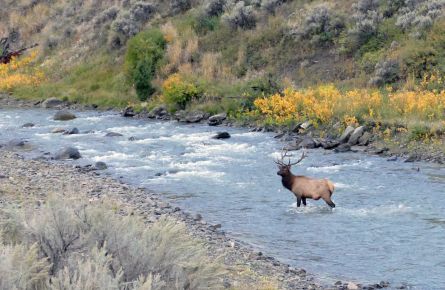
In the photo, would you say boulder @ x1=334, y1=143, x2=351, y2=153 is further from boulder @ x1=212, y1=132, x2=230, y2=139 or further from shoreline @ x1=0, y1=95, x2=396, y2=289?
shoreline @ x1=0, y1=95, x2=396, y2=289

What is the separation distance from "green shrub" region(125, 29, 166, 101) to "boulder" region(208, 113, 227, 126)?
24.1ft

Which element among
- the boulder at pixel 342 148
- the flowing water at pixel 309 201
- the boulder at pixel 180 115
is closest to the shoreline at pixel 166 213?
the flowing water at pixel 309 201

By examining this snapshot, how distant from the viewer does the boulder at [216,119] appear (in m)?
28.5

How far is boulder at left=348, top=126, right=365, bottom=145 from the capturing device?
869 inches

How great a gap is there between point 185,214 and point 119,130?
13884 millimetres

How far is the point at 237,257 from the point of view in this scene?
1112 cm

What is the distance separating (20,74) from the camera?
152 ft

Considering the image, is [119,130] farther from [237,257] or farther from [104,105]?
[237,257]

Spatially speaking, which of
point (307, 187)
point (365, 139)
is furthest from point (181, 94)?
point (307, 187)

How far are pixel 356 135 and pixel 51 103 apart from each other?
21.1 m

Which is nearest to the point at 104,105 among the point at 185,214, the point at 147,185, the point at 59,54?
the point at 59,54

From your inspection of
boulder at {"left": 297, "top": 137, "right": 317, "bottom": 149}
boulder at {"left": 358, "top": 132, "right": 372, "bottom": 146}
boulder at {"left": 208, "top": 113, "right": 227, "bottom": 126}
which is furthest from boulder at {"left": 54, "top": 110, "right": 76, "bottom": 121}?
boulder at {"left": 358, "top": 132, "right": 372, "bottom": 146}

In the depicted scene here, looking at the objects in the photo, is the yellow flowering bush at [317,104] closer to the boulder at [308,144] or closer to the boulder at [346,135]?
the boulder at [346,135]

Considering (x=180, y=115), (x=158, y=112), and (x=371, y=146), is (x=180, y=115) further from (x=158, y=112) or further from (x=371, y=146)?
(x=371, y=146)
